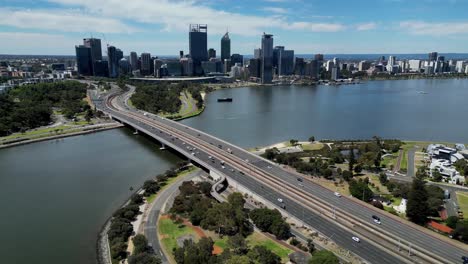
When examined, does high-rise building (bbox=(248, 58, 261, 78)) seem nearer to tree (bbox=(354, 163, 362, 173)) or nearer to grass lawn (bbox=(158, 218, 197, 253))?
tree (bbox=(354, 163, 362, 173))

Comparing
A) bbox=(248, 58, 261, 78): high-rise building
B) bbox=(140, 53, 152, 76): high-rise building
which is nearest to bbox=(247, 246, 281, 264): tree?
bbox=(248, 58, 261, 78): high-rise building

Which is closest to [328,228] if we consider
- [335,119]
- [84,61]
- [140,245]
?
[140,245]

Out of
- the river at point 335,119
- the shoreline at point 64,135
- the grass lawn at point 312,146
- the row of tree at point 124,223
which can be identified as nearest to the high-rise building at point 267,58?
the river at point 335,119

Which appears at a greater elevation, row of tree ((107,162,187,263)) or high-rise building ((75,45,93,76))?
high-rise building ((75,45,93,76))

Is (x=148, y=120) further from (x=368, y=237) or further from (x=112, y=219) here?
(x=368, y=237)

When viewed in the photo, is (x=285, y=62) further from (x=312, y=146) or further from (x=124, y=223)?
(x=124, y=223)

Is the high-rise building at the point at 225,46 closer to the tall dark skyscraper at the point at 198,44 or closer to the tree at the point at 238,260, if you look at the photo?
the tall dark skyscraper at the point at 198,44

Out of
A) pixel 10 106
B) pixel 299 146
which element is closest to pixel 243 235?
pixel 299 146
